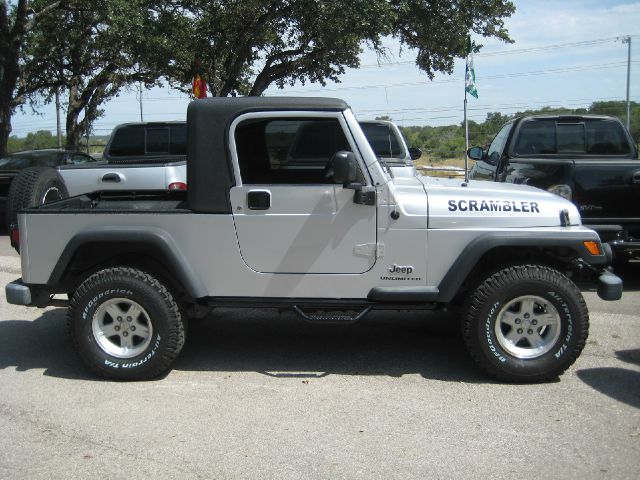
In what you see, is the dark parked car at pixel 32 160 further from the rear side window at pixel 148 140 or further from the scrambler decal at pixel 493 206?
the scrambler decal at pixel 493 206

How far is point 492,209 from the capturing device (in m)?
4.75

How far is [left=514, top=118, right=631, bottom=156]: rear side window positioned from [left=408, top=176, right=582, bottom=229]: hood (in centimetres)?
369

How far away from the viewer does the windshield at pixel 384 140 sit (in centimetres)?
969

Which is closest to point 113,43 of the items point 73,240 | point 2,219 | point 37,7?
point 37,7

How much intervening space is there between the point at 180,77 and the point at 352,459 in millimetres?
17215

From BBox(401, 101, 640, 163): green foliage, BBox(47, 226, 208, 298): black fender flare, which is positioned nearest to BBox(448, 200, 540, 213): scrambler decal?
BBox(47, 226, 208, 298): black fender flare

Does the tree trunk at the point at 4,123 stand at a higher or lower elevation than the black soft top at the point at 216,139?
higher

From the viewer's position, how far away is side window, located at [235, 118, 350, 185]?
4.87 m

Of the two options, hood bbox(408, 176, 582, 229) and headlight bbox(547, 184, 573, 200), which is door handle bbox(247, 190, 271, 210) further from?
headlight bbox(547, 184, 573, 200)

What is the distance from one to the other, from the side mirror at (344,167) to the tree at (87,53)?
12110 millimetres

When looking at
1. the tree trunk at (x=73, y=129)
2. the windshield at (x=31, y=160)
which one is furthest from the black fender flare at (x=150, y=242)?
the tree trunk at (x=73, y=129)

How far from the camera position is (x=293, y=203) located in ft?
15.4

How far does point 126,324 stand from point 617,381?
3.54 m

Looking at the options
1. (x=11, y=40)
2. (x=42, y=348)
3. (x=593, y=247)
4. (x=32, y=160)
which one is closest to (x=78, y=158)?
(x=32, y=160)
